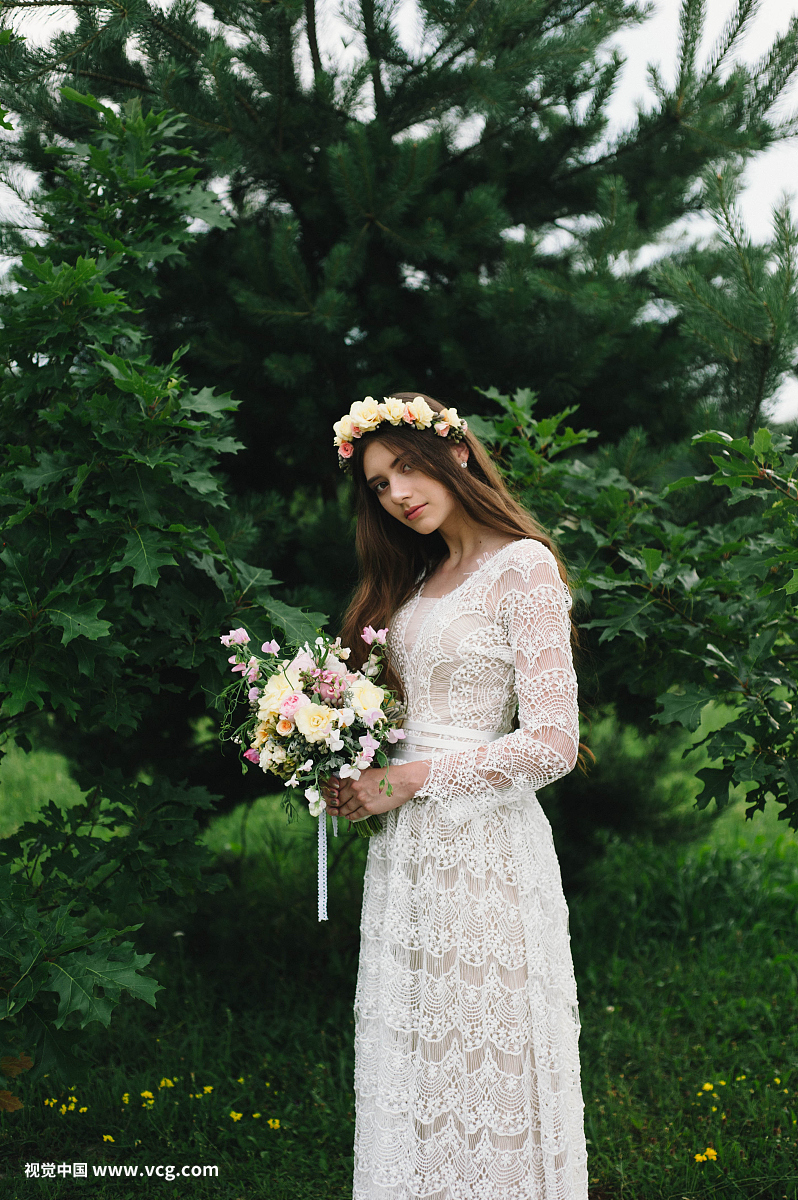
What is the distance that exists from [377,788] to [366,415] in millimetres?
903

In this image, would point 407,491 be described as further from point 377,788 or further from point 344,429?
point 377,788

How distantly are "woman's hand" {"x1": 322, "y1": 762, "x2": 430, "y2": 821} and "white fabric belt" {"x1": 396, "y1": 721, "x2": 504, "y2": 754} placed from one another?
111mm

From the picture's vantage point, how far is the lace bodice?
189 cm

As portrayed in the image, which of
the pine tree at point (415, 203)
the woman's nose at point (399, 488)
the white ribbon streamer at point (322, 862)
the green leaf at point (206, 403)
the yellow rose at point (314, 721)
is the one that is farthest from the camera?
the pine tree at point (415, 203)

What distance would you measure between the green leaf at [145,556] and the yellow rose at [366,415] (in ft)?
1.86

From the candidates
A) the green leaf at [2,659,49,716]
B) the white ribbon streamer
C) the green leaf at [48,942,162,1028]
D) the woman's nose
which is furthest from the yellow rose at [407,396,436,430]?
the green leaf at [48,942,162,1028]

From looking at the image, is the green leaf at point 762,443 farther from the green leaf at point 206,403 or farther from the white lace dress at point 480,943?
the green leaf at point 206,403

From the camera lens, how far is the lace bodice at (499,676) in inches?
74.4

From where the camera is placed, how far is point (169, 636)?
7.79 ft

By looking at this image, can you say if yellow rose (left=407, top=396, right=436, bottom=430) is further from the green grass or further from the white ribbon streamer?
the green grass

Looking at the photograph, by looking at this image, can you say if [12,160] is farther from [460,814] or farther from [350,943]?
[350,943]

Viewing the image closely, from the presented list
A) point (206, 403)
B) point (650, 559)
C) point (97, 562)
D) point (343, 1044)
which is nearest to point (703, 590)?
point (650, 559)

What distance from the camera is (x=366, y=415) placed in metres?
2.15

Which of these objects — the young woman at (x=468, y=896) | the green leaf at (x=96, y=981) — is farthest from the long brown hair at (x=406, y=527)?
the green leaf at (x=96, y=981)
